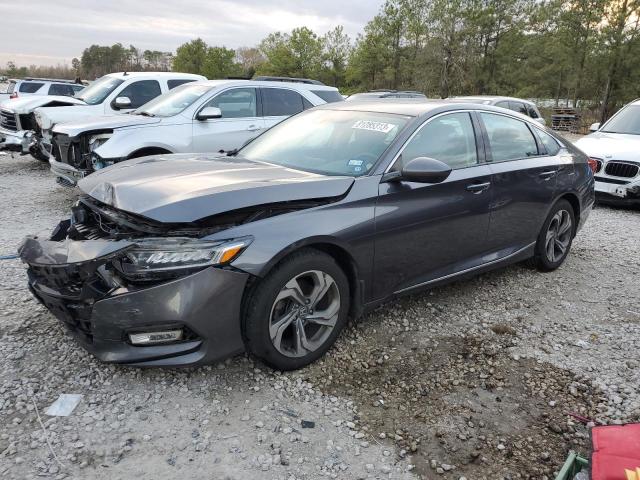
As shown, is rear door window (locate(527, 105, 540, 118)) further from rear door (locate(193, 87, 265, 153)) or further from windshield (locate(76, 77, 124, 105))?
windshield (locate(76, 77, 124, 105))

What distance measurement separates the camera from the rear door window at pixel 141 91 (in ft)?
31.8

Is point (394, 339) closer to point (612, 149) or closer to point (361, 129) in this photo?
point (361, 129)

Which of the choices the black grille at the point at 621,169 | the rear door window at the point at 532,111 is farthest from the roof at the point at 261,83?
the rear door window at the point at 532,111

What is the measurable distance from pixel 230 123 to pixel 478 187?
15.0 ft

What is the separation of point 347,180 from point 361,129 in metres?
0.70

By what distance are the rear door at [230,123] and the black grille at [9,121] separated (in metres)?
5.84

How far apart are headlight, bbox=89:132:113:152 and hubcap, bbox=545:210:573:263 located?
540cm

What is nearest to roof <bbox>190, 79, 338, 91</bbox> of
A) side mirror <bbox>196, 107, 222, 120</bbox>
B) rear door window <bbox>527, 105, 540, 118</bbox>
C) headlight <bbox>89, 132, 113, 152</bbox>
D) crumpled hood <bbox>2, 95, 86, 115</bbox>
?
side mirror <bbox>196, 107, 222, 120</bbox>

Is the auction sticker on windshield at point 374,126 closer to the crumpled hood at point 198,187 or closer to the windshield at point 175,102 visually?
the crumpled hood at point 198,187

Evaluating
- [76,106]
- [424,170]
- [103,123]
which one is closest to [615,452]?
[424,170]

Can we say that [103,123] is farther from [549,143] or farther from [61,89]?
[61,89]

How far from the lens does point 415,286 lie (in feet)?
12.1

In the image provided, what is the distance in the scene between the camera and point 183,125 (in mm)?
7035

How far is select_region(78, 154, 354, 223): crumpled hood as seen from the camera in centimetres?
272
